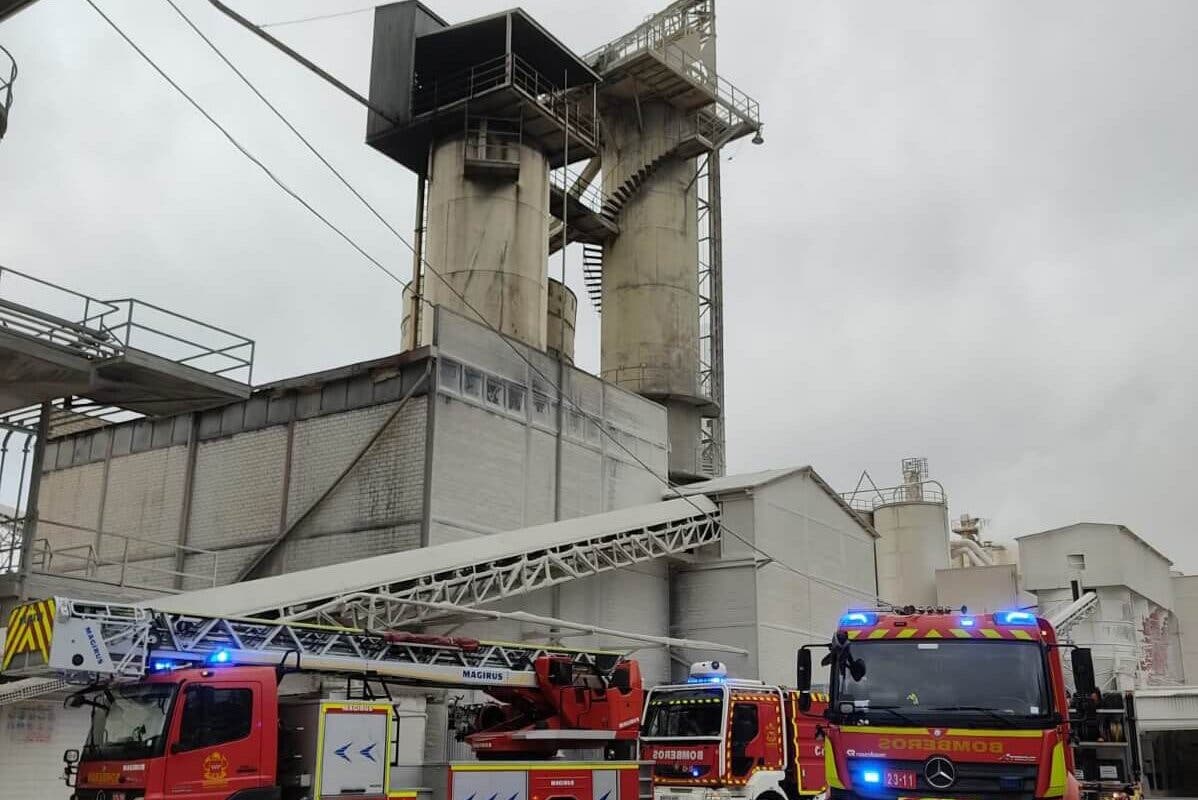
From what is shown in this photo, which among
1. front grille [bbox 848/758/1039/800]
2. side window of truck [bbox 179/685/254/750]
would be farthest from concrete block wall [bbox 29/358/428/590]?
front grille [bbox 848/758/1039/800]

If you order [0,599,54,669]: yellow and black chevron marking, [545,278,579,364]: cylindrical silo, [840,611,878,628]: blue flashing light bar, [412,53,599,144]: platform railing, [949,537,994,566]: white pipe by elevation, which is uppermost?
[412,53,599,144]: platform railing

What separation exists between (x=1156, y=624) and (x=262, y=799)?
4650cm

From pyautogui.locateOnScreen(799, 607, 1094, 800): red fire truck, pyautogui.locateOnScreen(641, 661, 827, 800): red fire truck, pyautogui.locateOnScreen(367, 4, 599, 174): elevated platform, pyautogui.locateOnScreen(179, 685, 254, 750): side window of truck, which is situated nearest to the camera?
pyautogui.locateOnScreen(799, 607, 1094, 800): red fire truck

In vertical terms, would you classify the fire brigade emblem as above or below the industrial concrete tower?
below

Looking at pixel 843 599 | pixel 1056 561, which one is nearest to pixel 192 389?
pixel 843 599

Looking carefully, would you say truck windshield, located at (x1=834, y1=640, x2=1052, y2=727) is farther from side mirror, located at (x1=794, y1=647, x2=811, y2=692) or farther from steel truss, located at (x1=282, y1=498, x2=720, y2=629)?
steel truss, located at (x1=282, y1=498, x2=720, y2=629)

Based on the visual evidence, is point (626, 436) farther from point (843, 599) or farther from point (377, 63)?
point (377, 63)

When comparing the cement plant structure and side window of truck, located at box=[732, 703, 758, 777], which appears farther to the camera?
the cement plant structure

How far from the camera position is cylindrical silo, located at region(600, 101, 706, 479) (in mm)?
42625

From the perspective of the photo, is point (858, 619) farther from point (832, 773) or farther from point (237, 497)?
point (237, 497)

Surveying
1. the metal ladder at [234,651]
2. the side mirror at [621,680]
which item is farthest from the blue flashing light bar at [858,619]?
the side mirror at [621,680]

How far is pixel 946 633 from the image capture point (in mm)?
11336

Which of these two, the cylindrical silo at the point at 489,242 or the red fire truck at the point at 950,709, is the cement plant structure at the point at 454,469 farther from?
the red fire truck at the point at 950,709

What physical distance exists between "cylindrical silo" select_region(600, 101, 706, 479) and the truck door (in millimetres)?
30499
